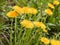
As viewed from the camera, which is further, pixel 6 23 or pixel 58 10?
pixel 58 10

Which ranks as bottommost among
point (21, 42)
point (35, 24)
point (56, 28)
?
point (56, 28)

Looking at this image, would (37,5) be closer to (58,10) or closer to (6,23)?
(58,10)

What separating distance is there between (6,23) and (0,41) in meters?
0.35

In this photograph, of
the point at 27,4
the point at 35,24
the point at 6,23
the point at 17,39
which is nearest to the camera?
the point at 35,24

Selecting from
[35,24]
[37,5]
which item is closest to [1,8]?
[37,5]

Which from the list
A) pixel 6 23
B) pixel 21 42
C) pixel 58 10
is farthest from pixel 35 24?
pixel 58 10

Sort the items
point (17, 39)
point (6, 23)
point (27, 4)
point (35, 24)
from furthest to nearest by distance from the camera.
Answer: point (27, 4) < point (6, 23) < point (17, 39) < point (35, 24)

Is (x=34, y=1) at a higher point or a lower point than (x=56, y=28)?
higher

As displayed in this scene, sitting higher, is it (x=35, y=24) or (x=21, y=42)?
(x=35, y=24)

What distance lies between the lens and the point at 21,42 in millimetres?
1668

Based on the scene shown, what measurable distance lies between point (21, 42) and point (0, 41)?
25 cm

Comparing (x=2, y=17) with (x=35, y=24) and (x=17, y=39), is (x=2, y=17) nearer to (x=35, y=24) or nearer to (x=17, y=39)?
(x=17, y=39)

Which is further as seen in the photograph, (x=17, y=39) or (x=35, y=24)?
(x=17, y=39)

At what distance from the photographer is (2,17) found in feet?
7.16
